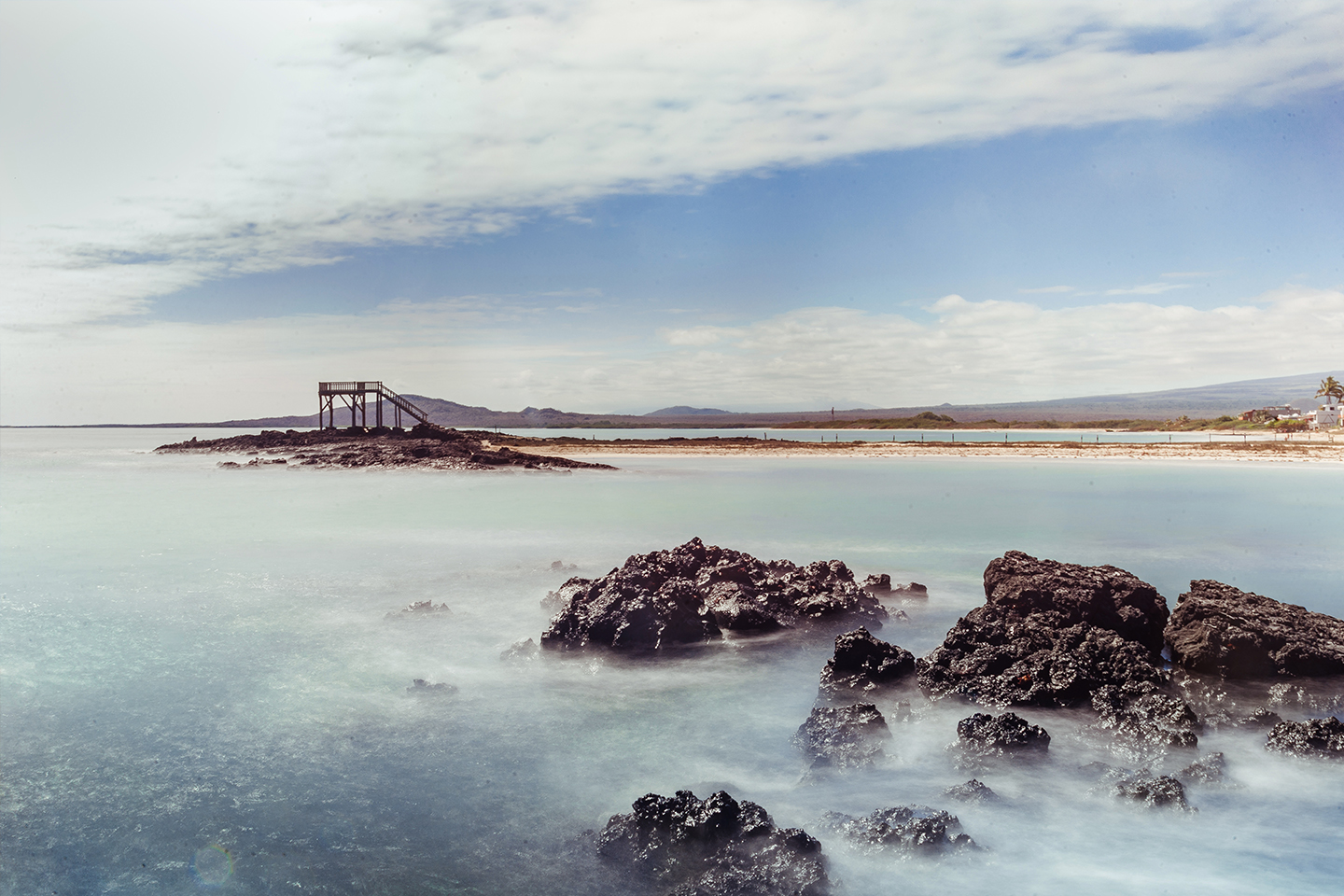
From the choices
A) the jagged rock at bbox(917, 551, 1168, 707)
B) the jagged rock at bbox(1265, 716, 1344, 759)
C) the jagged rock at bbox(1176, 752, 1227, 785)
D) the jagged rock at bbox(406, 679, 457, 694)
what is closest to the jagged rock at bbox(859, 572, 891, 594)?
the jagged rock at bbox(917, 551, 1168, 707)

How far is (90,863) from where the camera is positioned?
4.70m

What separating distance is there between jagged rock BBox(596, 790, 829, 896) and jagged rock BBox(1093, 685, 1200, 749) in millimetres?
3131

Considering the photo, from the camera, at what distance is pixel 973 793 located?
211 inches

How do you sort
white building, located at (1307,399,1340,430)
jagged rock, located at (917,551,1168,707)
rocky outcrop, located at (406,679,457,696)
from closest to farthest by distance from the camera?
jagged rock, located at (917,551,1168,707)
rocky outcrop, located at (406,679,457,696)
white building, located at (1307,399,1340,430)

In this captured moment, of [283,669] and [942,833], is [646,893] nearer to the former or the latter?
[942,833]

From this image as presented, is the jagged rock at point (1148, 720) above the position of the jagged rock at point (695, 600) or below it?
below

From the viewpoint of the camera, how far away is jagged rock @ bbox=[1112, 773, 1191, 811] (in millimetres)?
5219

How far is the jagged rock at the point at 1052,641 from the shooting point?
7059 millimetres

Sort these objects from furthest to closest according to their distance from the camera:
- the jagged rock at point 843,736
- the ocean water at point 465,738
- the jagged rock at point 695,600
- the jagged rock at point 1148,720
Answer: the jagged rock at point 695,600 → the jagged rock at point 1148,720 → the jagged rock at point 843,736 → the ocean water at point 465,738

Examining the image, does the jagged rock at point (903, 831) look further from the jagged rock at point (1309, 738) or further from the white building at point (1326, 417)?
the white building at point (1326, 417)

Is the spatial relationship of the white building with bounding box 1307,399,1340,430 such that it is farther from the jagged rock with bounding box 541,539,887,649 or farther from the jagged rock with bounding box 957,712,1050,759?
the jagged rock with bounding box 957,712,1050,759

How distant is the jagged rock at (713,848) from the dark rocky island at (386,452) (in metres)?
32.3

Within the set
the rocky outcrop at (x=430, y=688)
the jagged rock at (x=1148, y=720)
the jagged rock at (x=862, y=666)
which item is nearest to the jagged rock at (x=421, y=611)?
the rocky outcrop at (x=430, y=688)

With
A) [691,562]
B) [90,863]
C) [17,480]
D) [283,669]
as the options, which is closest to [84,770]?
[90,863]
